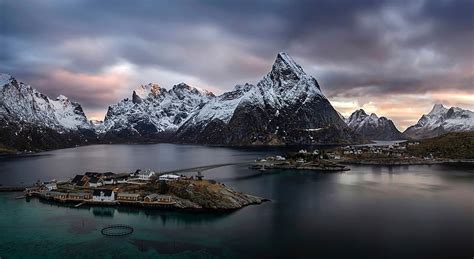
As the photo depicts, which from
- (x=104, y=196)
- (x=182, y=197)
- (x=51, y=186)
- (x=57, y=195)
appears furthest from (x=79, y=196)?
(x=182, y=197)

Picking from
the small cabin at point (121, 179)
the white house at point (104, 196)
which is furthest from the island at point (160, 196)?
the small cabin at point (121, 179)

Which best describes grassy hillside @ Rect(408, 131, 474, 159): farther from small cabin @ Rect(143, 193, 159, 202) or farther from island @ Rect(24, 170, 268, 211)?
small cabin @ Rect(143, 193, 159, 202)

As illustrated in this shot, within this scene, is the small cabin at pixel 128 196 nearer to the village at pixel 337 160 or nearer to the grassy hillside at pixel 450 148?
the village at pixel 337 160

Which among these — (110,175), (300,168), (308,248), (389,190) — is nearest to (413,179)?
(389,190)

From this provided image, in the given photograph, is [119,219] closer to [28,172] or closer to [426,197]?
[426,197]

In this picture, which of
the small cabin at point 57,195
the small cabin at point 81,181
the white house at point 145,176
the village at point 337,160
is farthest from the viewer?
the village at point 337,160

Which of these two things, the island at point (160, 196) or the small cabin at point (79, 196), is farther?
the small cabin at point (79, 196)

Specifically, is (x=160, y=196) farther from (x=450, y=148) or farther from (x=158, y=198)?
(x=450, y=148)

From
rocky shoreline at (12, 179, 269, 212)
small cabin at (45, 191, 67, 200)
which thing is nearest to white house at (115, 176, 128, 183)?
rocky shoreline at (12, 179, 269, 212)
